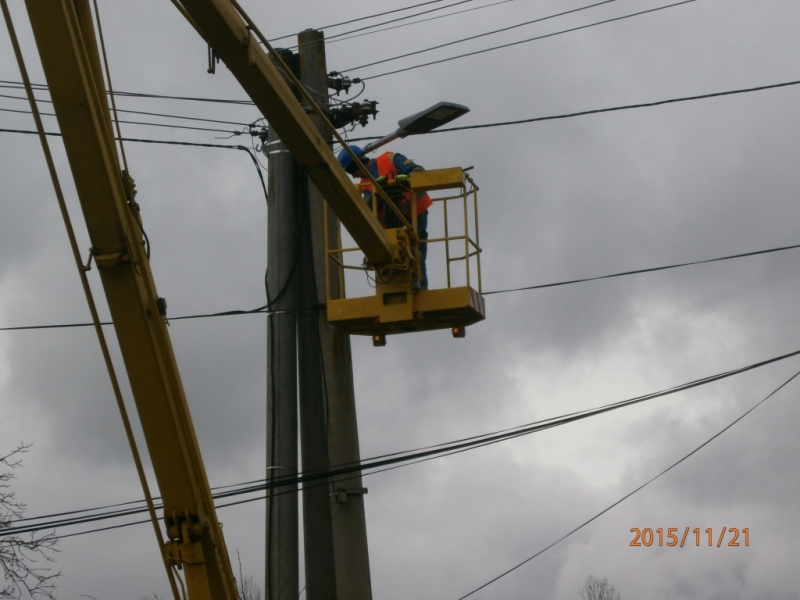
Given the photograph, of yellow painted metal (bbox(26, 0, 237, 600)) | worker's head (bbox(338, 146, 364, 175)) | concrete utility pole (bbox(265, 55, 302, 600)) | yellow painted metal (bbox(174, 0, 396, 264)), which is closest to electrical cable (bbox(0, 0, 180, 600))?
yellow painted metal (bbox(26, 0, 237, 600))

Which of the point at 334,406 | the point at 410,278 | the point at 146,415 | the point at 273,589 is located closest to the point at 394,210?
the point at 410,278

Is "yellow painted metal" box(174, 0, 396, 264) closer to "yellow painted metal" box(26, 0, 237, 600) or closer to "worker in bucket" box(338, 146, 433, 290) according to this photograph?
"worker in bucket" box(338, 146, 433, 290)

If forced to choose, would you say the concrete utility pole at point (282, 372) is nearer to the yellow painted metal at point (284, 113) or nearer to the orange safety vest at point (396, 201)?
the orange safety vest at point (396, 201)

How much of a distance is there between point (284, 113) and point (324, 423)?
148 inches

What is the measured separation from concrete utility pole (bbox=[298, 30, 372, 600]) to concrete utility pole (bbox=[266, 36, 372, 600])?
0.01 m

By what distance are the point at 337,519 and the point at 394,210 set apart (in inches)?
126

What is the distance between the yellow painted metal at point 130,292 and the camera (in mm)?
7945

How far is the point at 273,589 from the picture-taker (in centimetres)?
1241

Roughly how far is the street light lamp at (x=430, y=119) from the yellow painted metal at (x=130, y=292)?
4635 mm

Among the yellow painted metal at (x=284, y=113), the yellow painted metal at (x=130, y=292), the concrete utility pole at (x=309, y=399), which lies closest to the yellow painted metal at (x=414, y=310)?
the concrete utility pole at (x=309, y=399)

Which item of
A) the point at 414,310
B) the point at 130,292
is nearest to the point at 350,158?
the point at 414,310

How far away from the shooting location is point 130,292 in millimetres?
8359

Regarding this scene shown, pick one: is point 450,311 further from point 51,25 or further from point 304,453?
point 51,25

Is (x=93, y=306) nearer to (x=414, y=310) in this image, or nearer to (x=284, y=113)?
(x=284, y=113)
